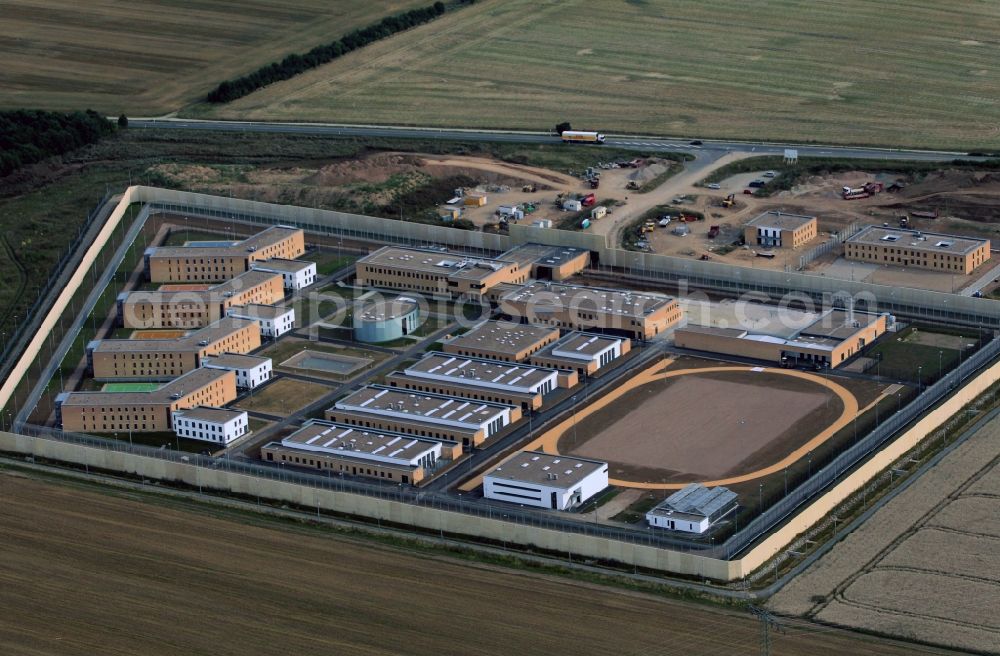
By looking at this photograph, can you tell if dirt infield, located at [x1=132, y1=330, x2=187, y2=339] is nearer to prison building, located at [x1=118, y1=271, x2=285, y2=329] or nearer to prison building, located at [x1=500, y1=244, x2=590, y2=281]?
prison building, located at [x1=118, y1=271, x2=285, y2=329]

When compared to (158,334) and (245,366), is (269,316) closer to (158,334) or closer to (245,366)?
(158,334)

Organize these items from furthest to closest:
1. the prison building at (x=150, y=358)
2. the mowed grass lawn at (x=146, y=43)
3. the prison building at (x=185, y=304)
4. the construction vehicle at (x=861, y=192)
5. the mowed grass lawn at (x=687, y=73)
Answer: the mowed grass lawn at (x=146, y=43) < the mowed grass lawn at (x=687, y=73) < the construction vehicle at (x=861, y=192) < the prison building at (x=185, y=304) < the prison building at (x=150, y=358)

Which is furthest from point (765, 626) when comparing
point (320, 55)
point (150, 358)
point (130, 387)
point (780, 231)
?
point (320, 55)

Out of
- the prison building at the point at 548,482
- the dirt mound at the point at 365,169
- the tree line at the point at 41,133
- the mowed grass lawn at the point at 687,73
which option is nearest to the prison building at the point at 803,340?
the prison building at the point at 548,482

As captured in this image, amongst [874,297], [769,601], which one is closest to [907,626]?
[769,601]

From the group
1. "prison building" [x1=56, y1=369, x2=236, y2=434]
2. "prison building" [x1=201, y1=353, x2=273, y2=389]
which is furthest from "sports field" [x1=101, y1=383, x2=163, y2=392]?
"prison building" [x1=201, y1=353, x2=273, y2=389]

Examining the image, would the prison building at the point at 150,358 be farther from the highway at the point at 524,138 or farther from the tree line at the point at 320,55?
the tree line at the point at 320,55

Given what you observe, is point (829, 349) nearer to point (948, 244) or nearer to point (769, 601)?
point (948, 244)
